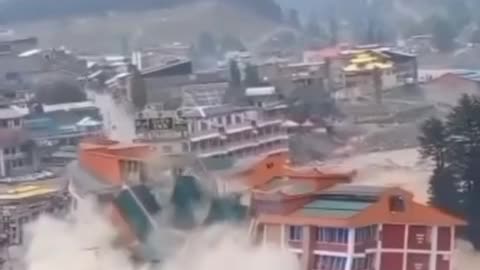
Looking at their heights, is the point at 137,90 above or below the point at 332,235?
above

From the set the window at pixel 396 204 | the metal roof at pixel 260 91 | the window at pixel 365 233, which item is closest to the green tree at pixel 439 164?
the window at pixel 396 204

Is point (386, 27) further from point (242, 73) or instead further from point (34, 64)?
point (34, 64)

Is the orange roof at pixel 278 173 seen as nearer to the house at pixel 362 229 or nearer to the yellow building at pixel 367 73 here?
the house at pixel 362 229

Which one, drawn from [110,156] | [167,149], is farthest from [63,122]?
[167,149]

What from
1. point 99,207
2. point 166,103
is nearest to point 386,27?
point 166,103

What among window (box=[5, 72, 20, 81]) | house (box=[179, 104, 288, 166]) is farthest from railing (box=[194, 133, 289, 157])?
window (box=[5, 72, 20, 81])

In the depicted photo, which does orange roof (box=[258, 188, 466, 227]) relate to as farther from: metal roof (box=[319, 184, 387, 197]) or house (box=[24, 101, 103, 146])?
house (box=[24, 101, 103, 146])

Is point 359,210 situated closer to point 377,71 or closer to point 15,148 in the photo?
point 377,71
